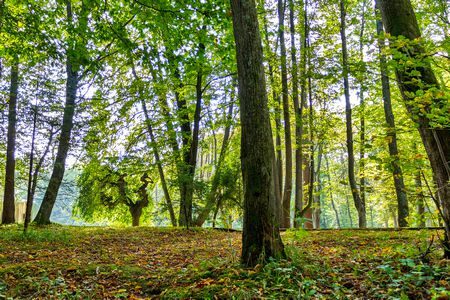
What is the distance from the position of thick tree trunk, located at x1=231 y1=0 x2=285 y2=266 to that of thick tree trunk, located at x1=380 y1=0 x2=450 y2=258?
1.53 m

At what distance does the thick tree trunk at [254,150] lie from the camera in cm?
367

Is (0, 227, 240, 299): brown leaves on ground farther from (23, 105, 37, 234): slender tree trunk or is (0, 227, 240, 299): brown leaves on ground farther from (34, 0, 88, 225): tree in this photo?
(34, 0, 88, 225): tree

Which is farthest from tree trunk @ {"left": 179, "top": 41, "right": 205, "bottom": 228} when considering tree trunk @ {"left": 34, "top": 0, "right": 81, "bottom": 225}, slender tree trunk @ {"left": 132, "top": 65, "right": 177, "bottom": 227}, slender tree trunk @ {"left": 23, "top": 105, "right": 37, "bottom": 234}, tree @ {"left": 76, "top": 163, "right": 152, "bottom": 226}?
tree trunk @ {"left": 34, "top": 0, "right": 81, "bottom": 225}

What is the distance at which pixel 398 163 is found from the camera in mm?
3639

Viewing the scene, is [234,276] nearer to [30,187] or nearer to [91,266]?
[91,266]

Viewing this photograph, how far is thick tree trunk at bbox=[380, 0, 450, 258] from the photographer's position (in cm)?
321

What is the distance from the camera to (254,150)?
3.76 metres

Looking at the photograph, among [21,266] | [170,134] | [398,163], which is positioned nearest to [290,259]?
[398,163]

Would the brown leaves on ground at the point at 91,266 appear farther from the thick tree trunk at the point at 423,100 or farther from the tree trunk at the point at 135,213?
the tree trunk at the point at 135,213

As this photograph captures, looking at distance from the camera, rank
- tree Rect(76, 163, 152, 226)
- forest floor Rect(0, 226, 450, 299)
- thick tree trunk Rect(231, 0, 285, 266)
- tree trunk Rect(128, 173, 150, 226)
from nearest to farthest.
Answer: forest floor Rect(0, 226, 450, 299) → thick tree trunk Rect(231, 0, 285, 266) → tree Rect(76, 163, 152, 226) → tree trunk Rect(128, 173, 150, 226)

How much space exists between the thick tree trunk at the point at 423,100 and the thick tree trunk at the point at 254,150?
1.53 meters

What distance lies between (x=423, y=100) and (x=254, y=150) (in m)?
1.78

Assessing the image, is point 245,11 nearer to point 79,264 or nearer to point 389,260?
point 389,260

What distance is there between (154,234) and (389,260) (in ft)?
21.9
